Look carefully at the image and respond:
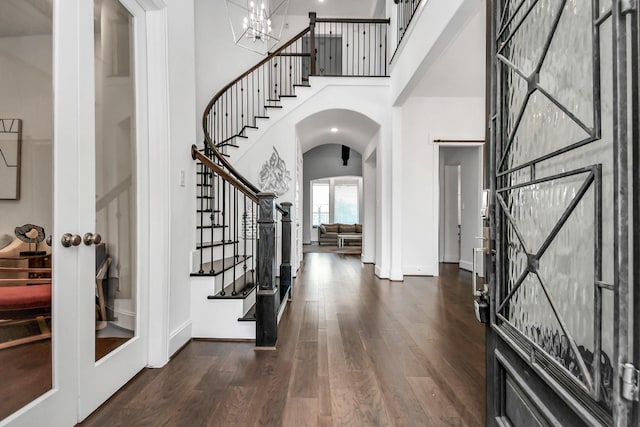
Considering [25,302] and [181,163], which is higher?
[181,163]

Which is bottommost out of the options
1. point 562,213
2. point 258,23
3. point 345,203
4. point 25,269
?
point 25,269

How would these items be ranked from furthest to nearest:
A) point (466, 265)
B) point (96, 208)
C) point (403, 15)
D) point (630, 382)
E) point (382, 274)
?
point (466, 265), point (382, 274), point (403, 15), point (96, 208), point (630, 382)

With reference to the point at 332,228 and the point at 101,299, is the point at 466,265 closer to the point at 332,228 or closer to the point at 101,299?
the point at 101,299

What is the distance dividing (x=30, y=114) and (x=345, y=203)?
41.7 feet

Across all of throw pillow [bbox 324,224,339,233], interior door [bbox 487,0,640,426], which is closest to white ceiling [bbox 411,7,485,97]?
interior door [bbox 487,0,640,426]

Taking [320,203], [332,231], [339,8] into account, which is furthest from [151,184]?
[320,203]

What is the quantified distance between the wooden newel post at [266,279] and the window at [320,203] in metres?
11.1

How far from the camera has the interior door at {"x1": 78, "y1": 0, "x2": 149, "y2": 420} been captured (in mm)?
1580

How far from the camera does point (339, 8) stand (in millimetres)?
7957

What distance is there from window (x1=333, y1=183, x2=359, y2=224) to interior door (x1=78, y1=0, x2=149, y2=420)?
38.7 feet

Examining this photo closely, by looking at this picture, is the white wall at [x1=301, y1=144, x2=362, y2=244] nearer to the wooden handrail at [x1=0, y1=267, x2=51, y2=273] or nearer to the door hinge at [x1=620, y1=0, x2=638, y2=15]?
the wooden handrail at [x1=0, y1=267, x2=51, y2=273]

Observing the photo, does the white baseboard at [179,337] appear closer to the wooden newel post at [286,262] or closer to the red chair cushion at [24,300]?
the red chair cushion at [24,300]

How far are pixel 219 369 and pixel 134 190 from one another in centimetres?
123

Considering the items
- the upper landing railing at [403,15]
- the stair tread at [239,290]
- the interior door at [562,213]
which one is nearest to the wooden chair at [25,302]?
the stair tread at [239,290]
